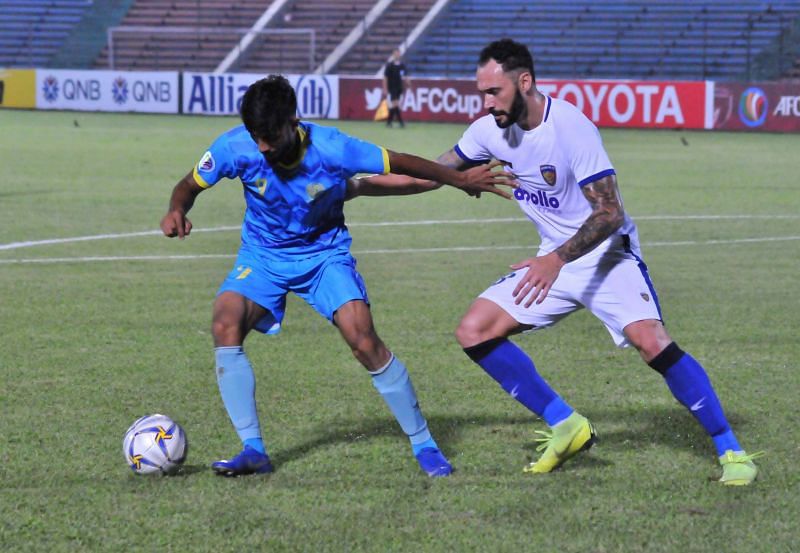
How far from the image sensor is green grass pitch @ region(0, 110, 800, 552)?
5.29m

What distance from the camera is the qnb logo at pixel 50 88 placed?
141 ft

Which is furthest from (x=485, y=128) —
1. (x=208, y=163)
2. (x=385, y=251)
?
(x=385, y=251)

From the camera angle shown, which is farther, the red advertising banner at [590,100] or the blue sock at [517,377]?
the red advertising banner at [590,100]

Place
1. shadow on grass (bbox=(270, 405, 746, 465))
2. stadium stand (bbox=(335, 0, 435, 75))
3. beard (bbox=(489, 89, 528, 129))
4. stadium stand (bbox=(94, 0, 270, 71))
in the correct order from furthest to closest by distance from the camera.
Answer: stadium stand (bbox=(94, 0, 270, 71)) < stadium stand (bbox=(335, 0, 435, 75)) < shadow on grass (bbox=(270, 405, 746, 465)) < beard (bbox=(489, 89, 528, 129))

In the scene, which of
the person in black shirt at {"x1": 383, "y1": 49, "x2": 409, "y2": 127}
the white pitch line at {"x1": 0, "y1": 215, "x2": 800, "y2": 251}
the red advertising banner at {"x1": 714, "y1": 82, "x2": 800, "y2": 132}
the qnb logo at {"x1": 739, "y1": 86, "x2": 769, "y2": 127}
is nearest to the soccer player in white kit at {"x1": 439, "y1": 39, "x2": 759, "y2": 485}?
the white pitch line at {"x1": 0, "y1": 215, "x2": 800, "y2": 251}

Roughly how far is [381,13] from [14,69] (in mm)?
11436

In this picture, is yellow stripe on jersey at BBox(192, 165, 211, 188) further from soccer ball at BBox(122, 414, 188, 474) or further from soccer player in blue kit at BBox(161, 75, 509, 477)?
soccer ball at BBox(122, 414, 188, 474)

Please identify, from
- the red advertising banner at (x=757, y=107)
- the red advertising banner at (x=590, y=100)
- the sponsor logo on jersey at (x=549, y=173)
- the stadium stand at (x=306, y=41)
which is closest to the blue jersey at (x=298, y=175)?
the sponsor logo on jersey at (x=549, y=173)

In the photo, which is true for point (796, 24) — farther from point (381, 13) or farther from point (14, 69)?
point (14, 69)

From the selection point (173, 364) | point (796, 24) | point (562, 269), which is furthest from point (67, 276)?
point (796, 24)

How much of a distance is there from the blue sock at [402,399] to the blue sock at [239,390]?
1.80 feet

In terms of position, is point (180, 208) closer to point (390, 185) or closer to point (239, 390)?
point (239, 390)

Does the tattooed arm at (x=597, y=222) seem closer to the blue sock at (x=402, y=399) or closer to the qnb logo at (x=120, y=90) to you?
the blue sock at (x=402, y=399)

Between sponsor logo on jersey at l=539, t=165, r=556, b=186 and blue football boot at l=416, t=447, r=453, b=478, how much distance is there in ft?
4.11
